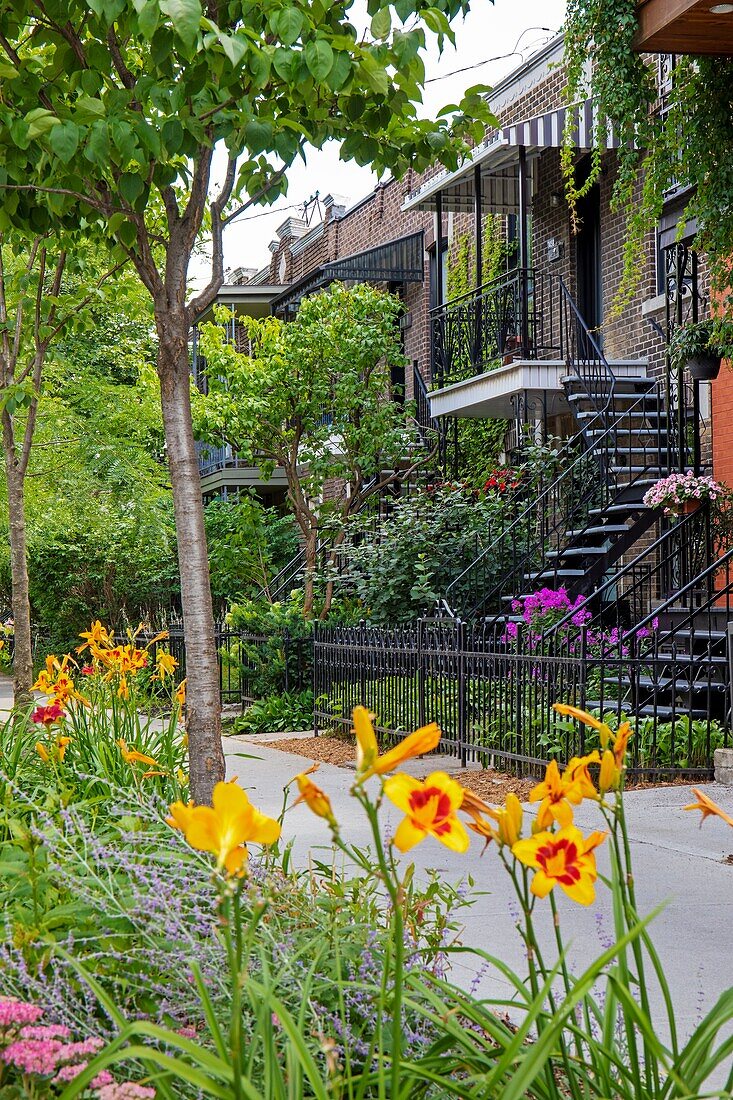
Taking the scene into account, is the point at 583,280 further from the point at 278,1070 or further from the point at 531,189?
the point at 278,1070

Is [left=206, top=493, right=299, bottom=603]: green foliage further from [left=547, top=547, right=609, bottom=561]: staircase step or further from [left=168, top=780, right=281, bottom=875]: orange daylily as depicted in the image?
[left=168, top=780, right=281, bottom=875]: orange daylily

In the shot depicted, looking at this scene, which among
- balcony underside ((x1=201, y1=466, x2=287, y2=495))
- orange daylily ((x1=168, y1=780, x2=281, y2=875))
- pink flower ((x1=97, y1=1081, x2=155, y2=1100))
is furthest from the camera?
balcony underside ((x1=201, y1=466, x2=287, y2=495))

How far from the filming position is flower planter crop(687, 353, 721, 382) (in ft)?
35.5

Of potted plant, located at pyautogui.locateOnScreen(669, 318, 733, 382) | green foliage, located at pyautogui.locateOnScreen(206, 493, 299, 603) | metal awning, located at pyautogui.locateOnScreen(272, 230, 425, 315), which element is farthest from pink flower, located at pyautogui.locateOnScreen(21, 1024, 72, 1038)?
metal awning, located at pyautogui.locateOnScreen(272, 230, 425, 315)

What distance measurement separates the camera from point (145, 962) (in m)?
2.64

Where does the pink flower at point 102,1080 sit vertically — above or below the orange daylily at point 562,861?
below

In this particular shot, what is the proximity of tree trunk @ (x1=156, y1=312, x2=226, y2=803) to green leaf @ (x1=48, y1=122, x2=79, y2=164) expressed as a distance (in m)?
0.91

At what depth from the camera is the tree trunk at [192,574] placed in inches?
195

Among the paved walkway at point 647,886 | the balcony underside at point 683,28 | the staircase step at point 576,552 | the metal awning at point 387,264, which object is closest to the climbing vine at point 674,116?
the balcony underside at point 683,28

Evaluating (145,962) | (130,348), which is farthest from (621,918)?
(130,348)

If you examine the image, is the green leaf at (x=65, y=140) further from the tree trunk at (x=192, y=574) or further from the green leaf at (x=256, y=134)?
the tree trunk at (x=192, y=574)

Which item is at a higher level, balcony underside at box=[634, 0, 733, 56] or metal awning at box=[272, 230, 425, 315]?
metal awning at box=[272, 230, 425, 315]

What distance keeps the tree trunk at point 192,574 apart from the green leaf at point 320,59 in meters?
1.25

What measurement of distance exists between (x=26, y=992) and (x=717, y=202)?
8165 millimetres
